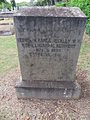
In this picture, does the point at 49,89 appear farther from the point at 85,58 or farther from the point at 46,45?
the point at 85,58

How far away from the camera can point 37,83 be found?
3.14m

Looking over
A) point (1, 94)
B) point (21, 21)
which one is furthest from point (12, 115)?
point (21, 21)

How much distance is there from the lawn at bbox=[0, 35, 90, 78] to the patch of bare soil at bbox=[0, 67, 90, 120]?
127cm

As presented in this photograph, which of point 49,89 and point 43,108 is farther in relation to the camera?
point 49,89

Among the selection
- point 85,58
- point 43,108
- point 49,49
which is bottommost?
point 43,108

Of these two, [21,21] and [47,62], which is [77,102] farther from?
[21,21]

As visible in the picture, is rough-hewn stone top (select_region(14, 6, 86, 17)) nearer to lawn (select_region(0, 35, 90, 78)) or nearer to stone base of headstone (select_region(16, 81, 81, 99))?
stone base of headstone (select_region(16, 81, 81, 99))

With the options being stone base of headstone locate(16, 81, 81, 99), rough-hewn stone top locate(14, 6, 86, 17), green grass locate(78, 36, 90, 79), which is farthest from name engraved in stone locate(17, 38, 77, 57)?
green grass locate(78, 36, 90, 79)

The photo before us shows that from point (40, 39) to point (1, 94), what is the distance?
1.88 metres

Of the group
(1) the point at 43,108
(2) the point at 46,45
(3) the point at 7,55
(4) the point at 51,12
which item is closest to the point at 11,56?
(3) the point at 7,55

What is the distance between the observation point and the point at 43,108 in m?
3.04

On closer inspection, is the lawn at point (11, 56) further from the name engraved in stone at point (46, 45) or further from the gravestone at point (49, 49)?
the name engraved in stone at point (46, 45)

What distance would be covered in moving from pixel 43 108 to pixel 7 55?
3233 mm

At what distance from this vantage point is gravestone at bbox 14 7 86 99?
7.75 ft
